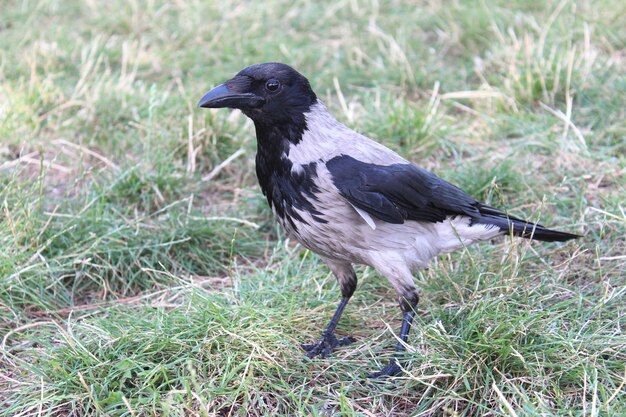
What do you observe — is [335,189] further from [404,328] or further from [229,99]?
[404,328]

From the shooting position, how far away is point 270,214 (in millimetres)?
4824

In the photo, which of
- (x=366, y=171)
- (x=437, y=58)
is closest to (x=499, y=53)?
(x=437, y=58)

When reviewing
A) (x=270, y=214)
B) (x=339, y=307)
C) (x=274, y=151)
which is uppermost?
(x=274, y=151)

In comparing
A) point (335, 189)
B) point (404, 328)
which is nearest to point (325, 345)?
point (404, 328)

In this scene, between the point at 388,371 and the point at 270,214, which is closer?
the point at 388,371

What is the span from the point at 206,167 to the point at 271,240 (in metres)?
0.85

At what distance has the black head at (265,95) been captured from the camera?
137 inches

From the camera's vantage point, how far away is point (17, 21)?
24.4 feet

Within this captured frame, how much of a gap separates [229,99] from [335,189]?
2.13 ft

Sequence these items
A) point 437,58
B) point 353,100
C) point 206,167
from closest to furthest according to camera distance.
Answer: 1. point 206,167
2. point 353,100
3. point 437,58

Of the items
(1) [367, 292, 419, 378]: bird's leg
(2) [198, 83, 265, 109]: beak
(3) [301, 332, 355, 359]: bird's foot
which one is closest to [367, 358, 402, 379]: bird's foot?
(1) [367, 292, 419, 378]: bird's leg

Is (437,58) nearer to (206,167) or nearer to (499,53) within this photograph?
(499,53)

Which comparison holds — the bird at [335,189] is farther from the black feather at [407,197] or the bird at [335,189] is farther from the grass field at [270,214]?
the grass field at [270,214]

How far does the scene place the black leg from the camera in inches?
140
